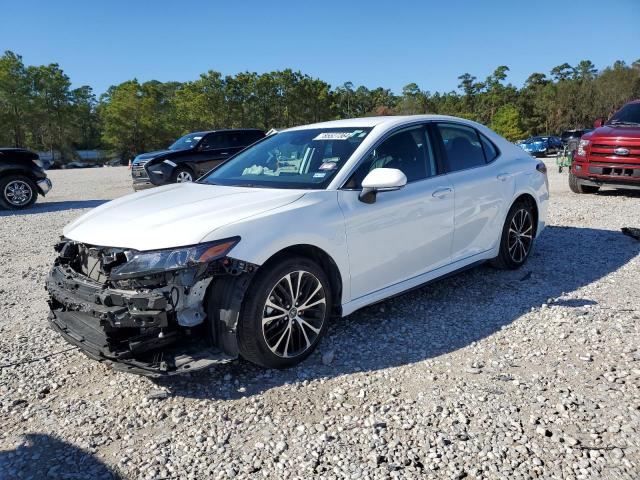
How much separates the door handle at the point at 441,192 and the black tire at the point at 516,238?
111 centimetres

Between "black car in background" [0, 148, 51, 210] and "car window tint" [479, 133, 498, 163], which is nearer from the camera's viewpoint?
"car window tint" [479, 133, 498, 163]

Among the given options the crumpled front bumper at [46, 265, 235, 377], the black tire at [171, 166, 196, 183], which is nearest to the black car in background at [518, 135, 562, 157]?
the black tire at [171, 166, 196, 183]

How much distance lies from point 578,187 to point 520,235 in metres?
6.65

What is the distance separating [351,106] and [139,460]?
90.3 meters

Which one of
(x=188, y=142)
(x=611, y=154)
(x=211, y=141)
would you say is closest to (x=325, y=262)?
(x=611, y=154)

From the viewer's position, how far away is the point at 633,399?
2.94 meters

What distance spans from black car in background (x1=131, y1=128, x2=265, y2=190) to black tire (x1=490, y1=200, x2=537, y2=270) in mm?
8830

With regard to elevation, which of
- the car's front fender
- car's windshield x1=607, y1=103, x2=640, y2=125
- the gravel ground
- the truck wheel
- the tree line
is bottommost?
the gravel ground

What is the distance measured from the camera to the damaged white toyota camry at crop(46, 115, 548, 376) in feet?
9.65

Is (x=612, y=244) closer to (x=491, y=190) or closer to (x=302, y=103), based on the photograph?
(x=491, y=190)

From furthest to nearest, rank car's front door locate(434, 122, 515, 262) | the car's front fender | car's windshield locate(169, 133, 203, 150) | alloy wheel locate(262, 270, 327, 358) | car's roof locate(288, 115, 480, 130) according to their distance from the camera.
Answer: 1. car's windshield locate(169, 133, 203, 150)
2. car's front door locate(434, 122, 515, 262)
3. car's roof locate(288, 115, 480, 130)
4. alloy wheel locate(262, 270, 327, 358)
5. the car's front fender

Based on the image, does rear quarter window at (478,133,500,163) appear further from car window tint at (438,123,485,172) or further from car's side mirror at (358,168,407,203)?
car's side mirror at (358,168,407,203)

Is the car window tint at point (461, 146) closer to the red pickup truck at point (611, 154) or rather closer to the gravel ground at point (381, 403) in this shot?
the gravel ground at point (381, 403)

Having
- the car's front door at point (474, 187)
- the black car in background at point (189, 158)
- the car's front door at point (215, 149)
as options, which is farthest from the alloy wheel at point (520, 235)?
the car's front door at point (215, 149)
